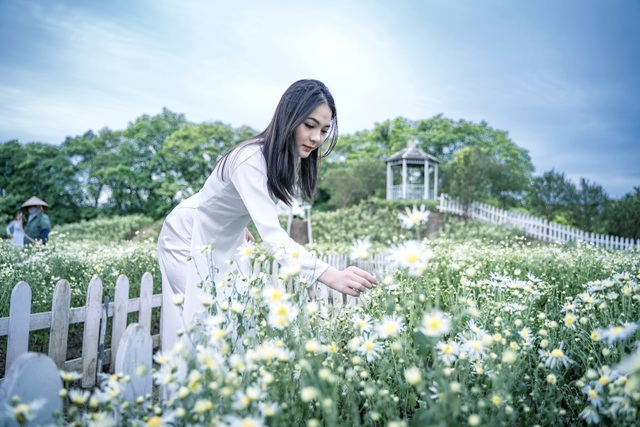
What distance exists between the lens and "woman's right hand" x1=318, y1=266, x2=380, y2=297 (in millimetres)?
1565

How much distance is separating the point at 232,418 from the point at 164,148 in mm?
29779

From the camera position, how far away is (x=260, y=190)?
75.4 inches

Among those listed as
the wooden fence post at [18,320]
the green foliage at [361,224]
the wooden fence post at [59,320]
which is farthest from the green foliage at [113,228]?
the wooden fence post at [18,320]

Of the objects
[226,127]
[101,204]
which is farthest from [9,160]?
[226,127]

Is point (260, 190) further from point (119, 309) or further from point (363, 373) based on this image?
point (119, 309)

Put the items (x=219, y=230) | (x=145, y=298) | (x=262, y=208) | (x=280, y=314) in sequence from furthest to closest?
(x=145, y=298) → (x=219, y=230) → (x=262, y=208) → (x=280, y=314)

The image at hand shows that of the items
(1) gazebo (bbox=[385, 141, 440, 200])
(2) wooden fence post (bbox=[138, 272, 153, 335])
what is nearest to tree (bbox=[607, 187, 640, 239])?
(1) gazebo (bbox=[385, 141, 440, 200])

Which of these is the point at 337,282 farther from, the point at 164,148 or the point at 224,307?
the point at 164,148

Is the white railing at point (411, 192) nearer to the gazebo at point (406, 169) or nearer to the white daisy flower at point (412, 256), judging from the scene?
the gazebo at point (406, 169)

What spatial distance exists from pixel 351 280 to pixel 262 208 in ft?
1.73

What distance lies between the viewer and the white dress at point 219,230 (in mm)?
1801

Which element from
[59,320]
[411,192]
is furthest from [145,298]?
[411,192]

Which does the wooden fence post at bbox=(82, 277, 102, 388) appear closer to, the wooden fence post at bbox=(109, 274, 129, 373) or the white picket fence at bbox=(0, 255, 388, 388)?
the white picket fence at bbox=(0, 255, 388, 388)

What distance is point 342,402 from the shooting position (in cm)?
182
